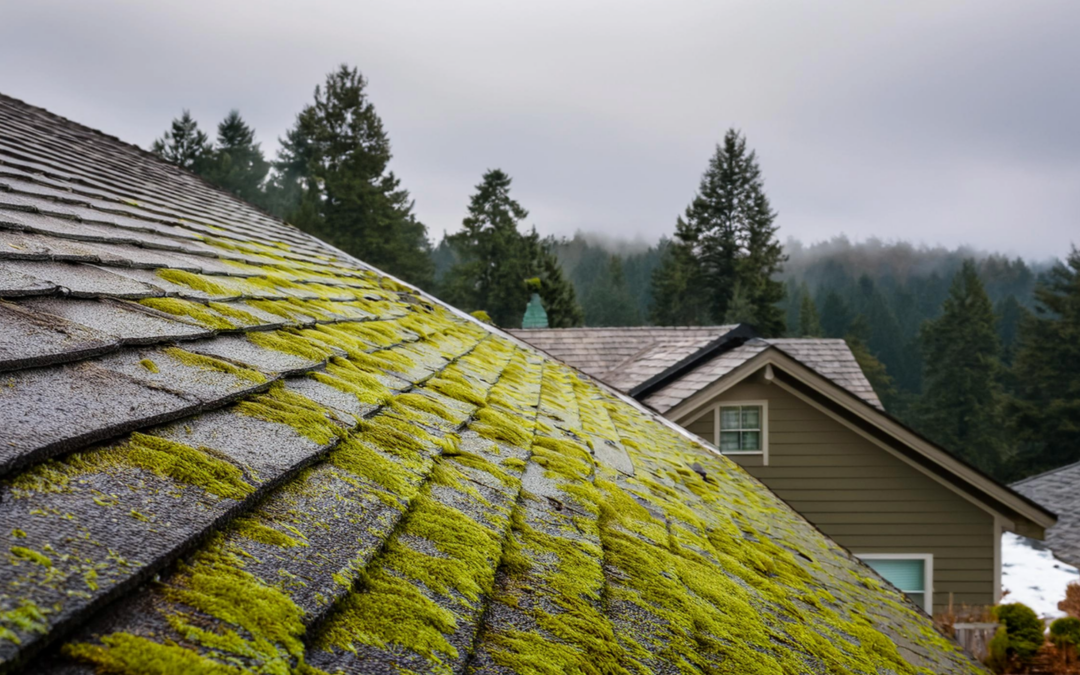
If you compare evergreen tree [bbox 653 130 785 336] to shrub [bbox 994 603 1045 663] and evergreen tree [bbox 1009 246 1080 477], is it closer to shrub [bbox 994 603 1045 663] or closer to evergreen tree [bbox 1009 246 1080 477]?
evergreen tree [bbox 1009 246 1080 477]

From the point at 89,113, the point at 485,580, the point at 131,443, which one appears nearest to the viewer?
the point at 131,443

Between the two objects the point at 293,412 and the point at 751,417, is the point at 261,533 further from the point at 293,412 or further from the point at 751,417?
the point at 751,417

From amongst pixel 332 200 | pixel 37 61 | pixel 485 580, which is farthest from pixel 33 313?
pixel 332 200

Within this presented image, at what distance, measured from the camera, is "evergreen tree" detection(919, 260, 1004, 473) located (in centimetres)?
4275

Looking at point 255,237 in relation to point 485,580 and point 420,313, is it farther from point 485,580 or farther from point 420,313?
point 485,580

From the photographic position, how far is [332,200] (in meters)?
41.1

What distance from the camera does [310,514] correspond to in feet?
4.21

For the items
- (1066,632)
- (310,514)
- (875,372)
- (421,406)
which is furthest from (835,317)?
(310,514)

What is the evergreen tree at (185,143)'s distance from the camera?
47.1m

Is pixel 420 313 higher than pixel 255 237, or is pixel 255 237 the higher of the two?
pixel 255 237

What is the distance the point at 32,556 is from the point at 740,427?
11512 millimetres

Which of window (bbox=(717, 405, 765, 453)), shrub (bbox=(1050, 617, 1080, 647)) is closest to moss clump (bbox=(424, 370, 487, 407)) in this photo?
window (bbox=(717, 405, 765, 453))

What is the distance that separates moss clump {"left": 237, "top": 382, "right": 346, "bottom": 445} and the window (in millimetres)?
10369

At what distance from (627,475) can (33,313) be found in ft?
7.87
